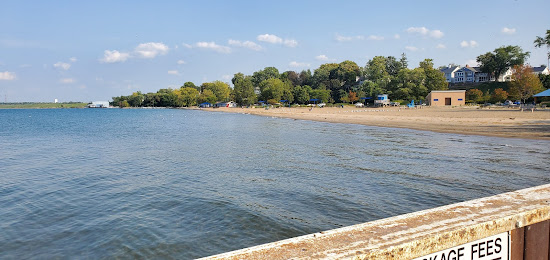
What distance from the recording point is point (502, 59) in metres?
115

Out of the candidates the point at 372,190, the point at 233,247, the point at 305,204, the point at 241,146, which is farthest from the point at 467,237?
the point at 241,146

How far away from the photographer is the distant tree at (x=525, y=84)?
68.7 m

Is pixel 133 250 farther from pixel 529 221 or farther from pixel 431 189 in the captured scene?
pixel 431 189

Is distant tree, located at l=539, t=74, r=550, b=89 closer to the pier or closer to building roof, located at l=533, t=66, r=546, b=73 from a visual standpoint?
building roof, located at l=533, t=66, r=546, b=73

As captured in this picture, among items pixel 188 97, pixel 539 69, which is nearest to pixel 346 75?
pixel 539 69

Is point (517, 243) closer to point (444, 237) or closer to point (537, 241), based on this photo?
Answer: point (537, 241)

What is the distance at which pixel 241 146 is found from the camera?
25.1 meters

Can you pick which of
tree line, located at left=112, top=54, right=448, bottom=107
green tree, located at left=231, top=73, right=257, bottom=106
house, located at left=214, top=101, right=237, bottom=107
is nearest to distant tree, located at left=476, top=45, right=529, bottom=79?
tree line, located at left=112, top=54, right=448, bottom=107

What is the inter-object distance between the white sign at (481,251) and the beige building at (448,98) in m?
90.5

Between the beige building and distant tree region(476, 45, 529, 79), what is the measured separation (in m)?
43.0

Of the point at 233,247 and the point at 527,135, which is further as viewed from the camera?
the point at 527,135

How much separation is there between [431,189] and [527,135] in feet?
64.7

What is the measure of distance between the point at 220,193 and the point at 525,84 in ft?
252

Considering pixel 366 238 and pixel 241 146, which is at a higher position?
pixel 366 238
